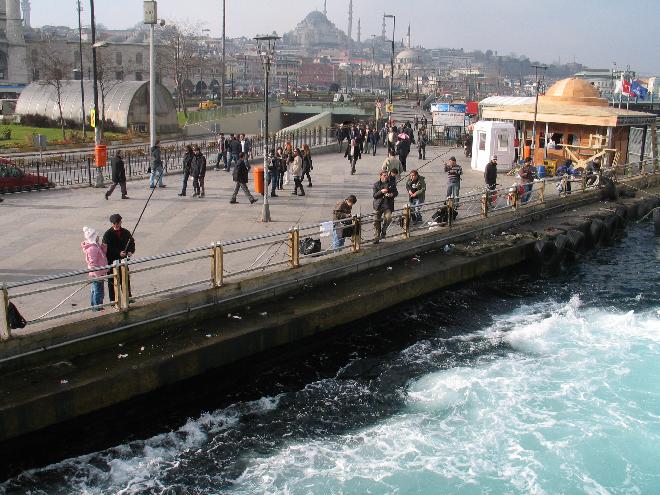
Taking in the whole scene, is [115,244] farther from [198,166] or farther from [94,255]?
[198,166]

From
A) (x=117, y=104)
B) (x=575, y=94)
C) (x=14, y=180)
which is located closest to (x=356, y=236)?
(x=14, y=180)

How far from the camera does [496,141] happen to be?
30.1m

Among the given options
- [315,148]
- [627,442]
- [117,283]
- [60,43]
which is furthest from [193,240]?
[60,43]

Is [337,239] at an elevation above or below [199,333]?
above

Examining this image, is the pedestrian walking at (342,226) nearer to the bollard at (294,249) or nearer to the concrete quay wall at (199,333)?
the concrete quay wall at (199,333)

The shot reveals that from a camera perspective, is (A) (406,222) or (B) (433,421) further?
(A) (406,222)

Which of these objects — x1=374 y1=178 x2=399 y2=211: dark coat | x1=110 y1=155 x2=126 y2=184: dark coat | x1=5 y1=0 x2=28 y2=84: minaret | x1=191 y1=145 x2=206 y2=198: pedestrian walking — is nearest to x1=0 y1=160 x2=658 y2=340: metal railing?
x1=374 y1=178 x2=399 y2=211: dark coat

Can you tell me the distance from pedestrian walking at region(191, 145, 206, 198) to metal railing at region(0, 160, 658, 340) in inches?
250

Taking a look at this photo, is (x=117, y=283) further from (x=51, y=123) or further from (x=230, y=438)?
(x=51, y=123)

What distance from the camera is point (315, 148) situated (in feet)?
118

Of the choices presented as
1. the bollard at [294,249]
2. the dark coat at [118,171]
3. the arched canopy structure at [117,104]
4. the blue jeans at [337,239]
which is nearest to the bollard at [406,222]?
the blue jeans at [337,239]

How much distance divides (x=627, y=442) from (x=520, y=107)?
23.4 m

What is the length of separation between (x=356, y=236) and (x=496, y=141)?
16147 millimetres

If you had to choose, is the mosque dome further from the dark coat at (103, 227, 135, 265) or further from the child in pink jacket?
the child in pink jacket
